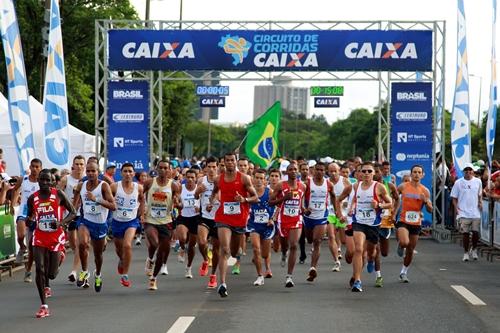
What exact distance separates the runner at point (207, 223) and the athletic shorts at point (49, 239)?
334 centimetres

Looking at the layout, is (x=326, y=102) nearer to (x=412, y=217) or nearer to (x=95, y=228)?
(x=412, y=217)

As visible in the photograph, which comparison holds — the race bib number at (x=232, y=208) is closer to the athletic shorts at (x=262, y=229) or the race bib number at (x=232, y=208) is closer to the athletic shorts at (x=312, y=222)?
the athletic shorts at (x=262, y=229)

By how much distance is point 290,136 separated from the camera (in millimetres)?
195750

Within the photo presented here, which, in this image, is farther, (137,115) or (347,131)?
(347,131)

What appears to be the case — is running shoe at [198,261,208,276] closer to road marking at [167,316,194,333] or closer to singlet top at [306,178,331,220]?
singlet top at [306,178,331,220]

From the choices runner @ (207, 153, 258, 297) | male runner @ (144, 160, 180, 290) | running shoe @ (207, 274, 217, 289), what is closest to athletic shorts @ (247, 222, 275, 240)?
running shoe @ (207, 274, 217, 289)

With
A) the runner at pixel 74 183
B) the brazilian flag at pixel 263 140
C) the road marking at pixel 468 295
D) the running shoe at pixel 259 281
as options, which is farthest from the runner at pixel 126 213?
the brazilian flag at pixel 263 140

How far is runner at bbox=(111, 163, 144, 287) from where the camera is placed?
1575cm

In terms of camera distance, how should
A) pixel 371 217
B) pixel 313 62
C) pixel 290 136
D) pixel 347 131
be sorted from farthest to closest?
pixel 290 136 < pixel 347 131 < pixel 313 62 < pixel 371 217

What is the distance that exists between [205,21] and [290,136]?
→ 16659 centimetres

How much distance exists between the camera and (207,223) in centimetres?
1759

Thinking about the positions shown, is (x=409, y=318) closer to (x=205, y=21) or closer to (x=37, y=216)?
(x=37, y=216)

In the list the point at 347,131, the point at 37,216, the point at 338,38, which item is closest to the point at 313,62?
the point at 338,38

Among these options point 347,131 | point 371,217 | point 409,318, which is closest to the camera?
point 409,318
